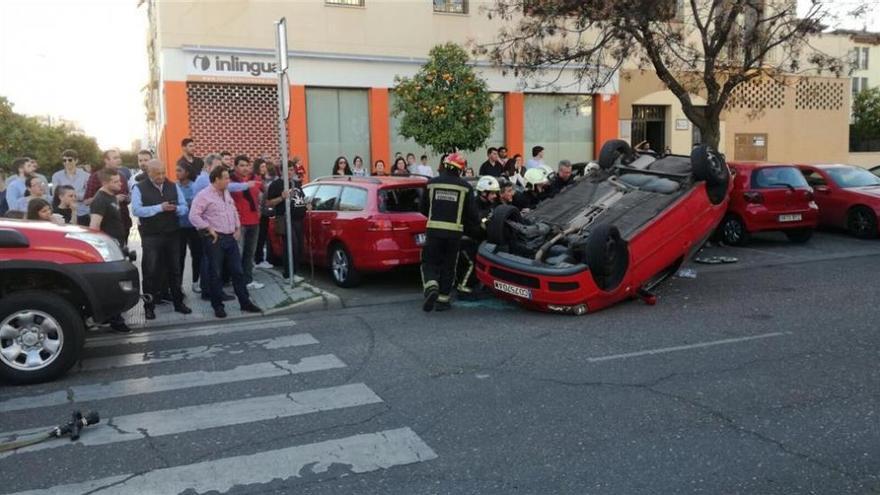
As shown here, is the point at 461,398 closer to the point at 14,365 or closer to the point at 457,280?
the point at 14,365

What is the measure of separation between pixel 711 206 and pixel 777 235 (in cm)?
707

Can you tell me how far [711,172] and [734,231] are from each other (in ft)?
17.3

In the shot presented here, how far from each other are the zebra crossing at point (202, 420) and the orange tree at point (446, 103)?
29.0ft

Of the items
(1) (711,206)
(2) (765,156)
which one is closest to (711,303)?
(1) (711,206)

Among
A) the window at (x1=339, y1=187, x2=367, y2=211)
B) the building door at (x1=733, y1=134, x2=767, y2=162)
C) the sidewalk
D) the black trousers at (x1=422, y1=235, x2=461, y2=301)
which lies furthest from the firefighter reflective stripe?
the building door at (x1=733, y1=134, x2=767, y2=162)

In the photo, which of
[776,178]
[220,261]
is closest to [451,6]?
[776,178]

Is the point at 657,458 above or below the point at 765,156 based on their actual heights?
below

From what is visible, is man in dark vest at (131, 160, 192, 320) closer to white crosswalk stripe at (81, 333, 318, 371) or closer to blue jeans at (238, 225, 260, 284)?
blue jeans at (238, 225, 260, 284)

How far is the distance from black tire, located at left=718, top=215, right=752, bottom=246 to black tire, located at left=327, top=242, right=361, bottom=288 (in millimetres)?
7411

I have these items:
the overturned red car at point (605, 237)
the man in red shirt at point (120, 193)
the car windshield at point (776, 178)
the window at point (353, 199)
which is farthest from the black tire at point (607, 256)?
the car windshield at point (776, 178)

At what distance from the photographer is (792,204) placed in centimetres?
1326

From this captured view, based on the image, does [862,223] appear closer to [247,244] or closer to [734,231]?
[734,231]

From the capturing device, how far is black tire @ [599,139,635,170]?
10.4 m

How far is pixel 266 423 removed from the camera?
5.02 metres
